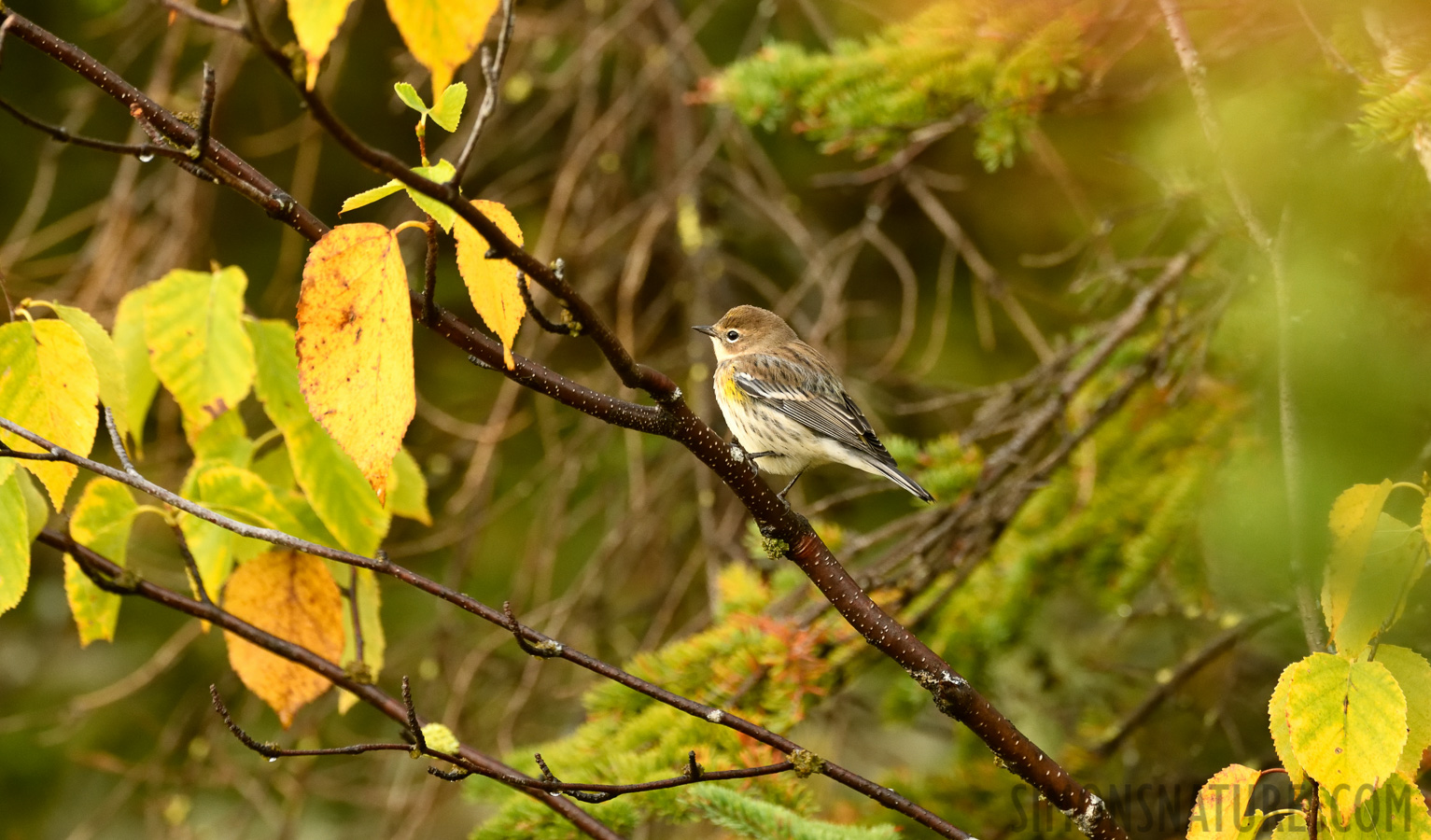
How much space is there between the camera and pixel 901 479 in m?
3.57

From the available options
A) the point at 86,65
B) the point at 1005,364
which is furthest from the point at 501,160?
the point at 86,65

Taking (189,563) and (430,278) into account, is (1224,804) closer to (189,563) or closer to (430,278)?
(430,278)

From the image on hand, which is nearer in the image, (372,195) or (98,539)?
(372,195)

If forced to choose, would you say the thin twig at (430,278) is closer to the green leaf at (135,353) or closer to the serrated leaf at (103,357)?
the serrated leaf at (103,357)

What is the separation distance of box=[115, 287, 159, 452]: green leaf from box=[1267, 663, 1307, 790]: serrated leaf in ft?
7.14

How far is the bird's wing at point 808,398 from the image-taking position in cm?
413

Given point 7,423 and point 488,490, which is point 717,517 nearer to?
point 488,490

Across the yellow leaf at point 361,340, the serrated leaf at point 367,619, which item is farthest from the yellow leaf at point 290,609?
the yellow leaf at point 361,340

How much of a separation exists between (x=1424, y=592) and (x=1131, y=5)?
177 cm

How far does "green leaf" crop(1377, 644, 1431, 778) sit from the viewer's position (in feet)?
5.75

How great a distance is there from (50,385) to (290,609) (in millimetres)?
668

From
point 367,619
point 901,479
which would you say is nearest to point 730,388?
point 901,479

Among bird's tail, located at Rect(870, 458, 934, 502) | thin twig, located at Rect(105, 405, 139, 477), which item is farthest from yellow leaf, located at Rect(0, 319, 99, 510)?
bird's tail, located at Rect(870, 458, 934, 502)

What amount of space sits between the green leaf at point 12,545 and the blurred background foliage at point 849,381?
3.51 ft
